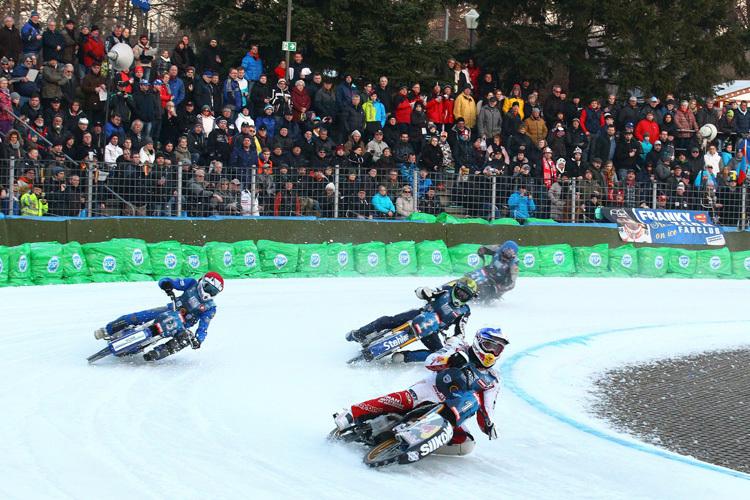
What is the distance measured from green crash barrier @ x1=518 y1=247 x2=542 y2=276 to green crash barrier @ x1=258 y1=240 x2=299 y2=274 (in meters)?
4.86

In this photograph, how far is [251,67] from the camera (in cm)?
1903

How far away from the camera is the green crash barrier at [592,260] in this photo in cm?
1911

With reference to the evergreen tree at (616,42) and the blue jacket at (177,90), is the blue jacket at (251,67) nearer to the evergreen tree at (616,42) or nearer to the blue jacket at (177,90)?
the blue jacket at (177,90)

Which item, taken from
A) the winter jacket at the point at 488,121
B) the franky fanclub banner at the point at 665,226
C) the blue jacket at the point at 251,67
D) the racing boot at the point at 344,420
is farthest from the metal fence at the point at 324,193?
the racing boot at the point at 344,420

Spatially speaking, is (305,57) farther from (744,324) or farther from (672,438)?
(672,438)

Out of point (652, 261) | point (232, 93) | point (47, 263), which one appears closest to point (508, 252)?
point (652, 261)

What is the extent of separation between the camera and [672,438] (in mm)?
8148

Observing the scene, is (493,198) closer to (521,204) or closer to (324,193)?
(521,204)

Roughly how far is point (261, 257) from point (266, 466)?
1044 centimetres

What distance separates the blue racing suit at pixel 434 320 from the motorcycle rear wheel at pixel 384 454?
3.28 metres

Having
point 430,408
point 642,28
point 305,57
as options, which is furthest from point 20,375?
point 642,28

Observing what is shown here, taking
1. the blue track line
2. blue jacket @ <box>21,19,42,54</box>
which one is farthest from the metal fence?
the blue track line

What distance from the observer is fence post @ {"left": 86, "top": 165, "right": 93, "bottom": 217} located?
15.4 metres

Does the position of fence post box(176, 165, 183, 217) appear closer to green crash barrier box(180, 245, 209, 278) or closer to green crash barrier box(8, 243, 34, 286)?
green crash barrier box(180, 245, 209, 278)
